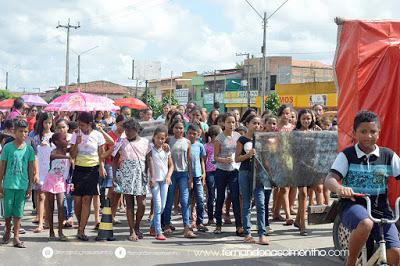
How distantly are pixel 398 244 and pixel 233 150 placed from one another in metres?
4.48

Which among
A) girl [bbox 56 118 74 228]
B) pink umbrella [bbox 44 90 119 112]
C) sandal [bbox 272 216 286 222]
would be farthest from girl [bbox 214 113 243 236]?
pink umbrella [bbox 44 90 119 112]

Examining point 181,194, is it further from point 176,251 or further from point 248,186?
point 176,251

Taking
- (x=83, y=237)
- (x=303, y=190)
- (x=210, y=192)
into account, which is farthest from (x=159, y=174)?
(x=303, y=190)

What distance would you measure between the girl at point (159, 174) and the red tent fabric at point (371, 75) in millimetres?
2657

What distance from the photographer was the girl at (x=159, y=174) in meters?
8.74

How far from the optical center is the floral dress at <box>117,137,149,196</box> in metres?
8.61

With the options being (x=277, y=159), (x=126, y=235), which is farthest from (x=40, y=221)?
(x=277, y=159)

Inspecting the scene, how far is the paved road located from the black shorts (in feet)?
2.33

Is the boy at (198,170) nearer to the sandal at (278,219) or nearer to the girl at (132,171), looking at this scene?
the girl at (132,171)

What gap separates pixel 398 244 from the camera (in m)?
4.88

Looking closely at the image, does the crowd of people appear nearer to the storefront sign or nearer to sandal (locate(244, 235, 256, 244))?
sandal (locate(244, 235, 256, 244))

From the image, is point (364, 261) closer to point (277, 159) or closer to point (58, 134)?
point (277, 159)

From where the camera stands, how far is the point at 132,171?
866 cm

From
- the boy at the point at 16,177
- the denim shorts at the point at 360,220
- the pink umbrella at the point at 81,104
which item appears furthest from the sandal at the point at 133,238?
the denim shorts at the point at 360,220
